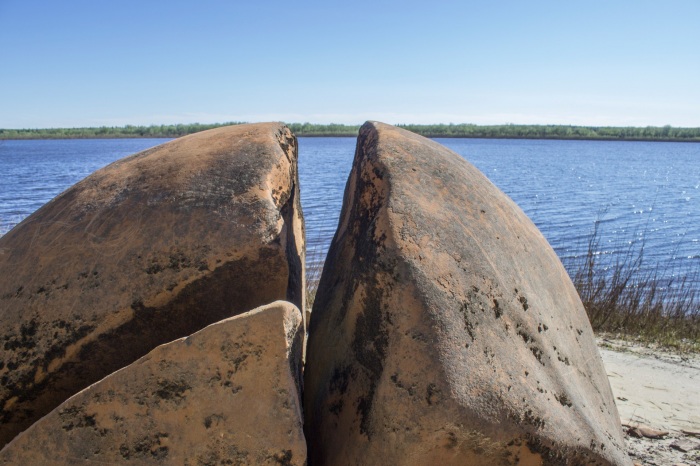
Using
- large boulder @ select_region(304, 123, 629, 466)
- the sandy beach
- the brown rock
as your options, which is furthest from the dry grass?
the brown rock

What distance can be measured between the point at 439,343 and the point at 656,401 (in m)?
2.54

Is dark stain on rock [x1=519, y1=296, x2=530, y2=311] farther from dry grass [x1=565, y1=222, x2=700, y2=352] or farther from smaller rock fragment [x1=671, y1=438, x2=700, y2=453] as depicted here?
dry grass [x1=565, y1=222, x2=700, y2=352]

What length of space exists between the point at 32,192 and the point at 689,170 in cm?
2909

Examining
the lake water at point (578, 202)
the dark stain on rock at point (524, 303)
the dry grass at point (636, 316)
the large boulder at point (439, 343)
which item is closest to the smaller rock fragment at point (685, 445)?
the large boulder at point (439, 343)

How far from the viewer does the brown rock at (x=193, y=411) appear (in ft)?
6.48

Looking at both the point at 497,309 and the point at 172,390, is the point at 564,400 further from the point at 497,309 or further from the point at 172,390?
the point at 172,390

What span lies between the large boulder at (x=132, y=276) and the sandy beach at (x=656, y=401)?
208cm

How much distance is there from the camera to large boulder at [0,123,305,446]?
236cm

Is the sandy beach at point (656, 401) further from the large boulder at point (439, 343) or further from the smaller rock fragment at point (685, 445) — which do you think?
the large boulder at point (439, 343)

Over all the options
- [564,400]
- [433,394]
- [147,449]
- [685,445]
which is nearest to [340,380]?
[433,394]

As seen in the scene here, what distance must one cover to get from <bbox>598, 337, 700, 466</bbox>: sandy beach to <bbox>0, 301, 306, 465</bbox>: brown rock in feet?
6.68

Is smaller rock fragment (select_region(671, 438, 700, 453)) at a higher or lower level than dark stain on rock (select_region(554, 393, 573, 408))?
lower

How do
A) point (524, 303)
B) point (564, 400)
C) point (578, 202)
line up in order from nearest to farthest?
1. point (564, 400)
2. point (524, 303)
3. point (578, 202)

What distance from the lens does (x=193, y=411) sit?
200 centimetres
